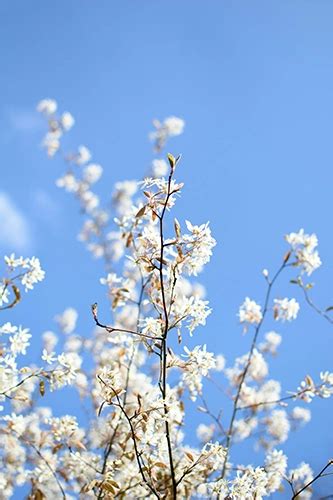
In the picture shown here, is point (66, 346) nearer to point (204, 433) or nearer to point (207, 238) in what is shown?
point (204, 433)

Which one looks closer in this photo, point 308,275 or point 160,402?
point 160,402

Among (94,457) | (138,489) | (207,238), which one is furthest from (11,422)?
(207,238)

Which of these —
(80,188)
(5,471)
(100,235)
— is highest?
(80,188)

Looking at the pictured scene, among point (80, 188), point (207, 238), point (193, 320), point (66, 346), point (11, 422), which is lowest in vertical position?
point (193, 320)

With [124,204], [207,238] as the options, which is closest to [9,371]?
[207,238]

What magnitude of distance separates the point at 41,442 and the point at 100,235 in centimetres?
246

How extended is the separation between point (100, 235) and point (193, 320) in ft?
10.3

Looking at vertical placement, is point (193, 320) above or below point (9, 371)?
below

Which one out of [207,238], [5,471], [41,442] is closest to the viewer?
[207,238]

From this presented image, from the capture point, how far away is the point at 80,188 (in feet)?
16.3

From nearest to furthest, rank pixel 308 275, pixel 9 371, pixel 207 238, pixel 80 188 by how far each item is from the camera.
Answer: pixel 207 238, pixel 9 371, pixel 308 275, pixel 80 188

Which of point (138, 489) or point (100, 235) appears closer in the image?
point (138, 489)

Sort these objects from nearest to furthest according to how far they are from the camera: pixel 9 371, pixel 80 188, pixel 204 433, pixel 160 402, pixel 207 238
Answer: pixel 160 402 → pixel 207 238 → pixel 9 371 → pixel 204 433 → pixel 80 188

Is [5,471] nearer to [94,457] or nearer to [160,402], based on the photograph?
[94,457]
